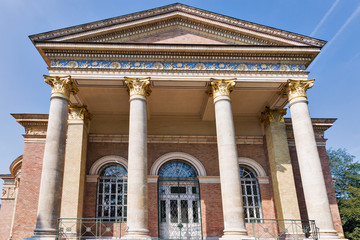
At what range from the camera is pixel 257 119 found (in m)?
19.4

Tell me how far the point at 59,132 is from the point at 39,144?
242 inches

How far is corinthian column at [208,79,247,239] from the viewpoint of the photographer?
40.5ft

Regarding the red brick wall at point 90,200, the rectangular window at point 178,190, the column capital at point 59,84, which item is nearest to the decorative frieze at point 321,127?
the rectangular window at point 178,190

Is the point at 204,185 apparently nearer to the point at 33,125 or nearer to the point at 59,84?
the point at 59,84

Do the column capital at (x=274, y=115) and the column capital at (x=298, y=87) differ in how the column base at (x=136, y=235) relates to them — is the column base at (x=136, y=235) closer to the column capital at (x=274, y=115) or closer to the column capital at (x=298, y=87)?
the column capital at (x=298, y=87)

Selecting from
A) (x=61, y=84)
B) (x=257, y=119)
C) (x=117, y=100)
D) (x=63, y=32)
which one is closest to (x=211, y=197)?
(x=257, y=119)

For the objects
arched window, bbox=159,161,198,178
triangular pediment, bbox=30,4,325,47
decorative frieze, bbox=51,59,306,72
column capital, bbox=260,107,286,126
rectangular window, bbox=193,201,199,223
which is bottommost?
rectangular window, bbox=193,201,199,223

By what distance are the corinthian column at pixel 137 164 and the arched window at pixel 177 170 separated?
18.1 feet

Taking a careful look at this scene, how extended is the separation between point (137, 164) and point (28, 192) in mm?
8081

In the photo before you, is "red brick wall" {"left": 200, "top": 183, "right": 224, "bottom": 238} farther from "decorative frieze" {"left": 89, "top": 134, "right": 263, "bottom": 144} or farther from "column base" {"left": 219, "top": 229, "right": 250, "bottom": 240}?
"column base" {"left": 219, "top": 229, "right": 250, "bottom": 240}

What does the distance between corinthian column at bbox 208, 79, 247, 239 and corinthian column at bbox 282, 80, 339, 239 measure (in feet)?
9.56

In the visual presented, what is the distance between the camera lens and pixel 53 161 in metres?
12.8

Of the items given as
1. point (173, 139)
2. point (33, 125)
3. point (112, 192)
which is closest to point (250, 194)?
point (173, 139)

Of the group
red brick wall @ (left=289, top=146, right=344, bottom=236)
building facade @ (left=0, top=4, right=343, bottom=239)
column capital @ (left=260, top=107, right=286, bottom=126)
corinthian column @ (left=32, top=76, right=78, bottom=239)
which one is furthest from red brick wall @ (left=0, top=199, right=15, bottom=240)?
red brick wall @ (left=289, top=146, right=344, bottom=236)
